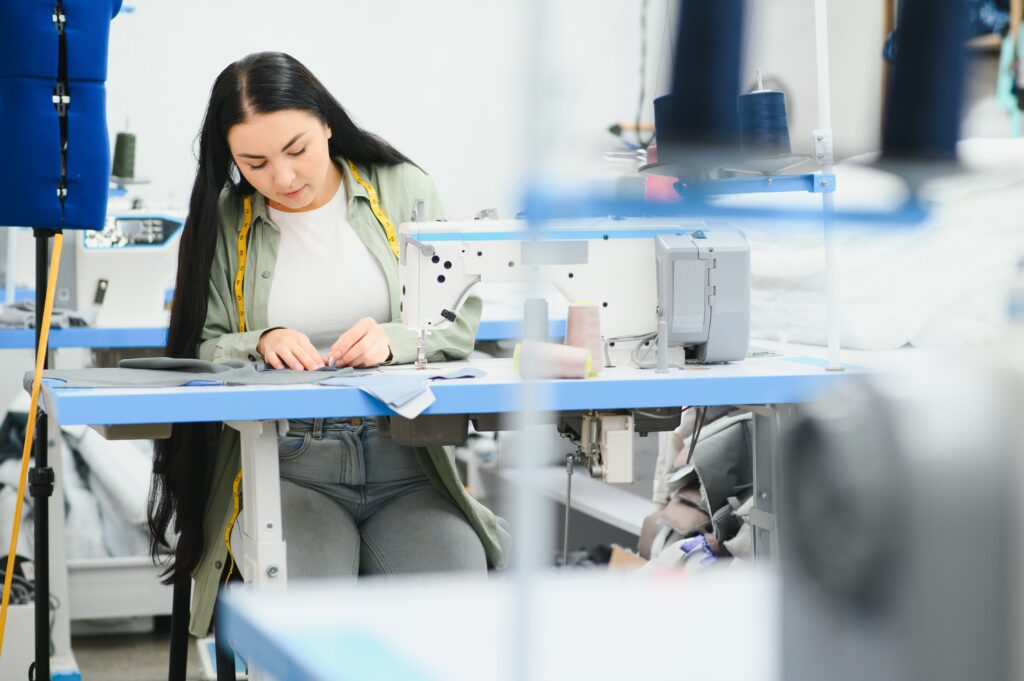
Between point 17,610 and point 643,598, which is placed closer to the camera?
point 643,598

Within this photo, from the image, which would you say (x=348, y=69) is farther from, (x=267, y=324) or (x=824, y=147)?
(x=824, y=147)

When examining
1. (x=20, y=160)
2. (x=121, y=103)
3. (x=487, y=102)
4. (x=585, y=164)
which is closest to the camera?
(x=585, y=164)

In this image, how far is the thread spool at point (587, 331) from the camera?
1.78m

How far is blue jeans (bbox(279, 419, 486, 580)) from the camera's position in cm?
180

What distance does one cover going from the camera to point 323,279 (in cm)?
202

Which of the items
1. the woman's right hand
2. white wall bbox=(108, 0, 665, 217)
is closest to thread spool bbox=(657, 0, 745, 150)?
the woman's right hand

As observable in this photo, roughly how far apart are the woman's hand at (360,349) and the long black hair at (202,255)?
26cm

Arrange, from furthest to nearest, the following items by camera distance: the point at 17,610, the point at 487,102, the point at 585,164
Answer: the point at 487,102 → the point at 17,610 → the point at 585,164

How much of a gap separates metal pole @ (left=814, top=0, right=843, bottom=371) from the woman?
0.62 meters

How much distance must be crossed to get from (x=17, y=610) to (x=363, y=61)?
3.35m

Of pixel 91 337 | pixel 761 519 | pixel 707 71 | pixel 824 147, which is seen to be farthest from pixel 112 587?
pixel 707 71

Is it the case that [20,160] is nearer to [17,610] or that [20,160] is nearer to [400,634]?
[17,610]

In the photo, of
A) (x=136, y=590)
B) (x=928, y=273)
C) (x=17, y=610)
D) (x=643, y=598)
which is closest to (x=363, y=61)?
(x=136, y=590)

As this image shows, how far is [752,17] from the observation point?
47cm
